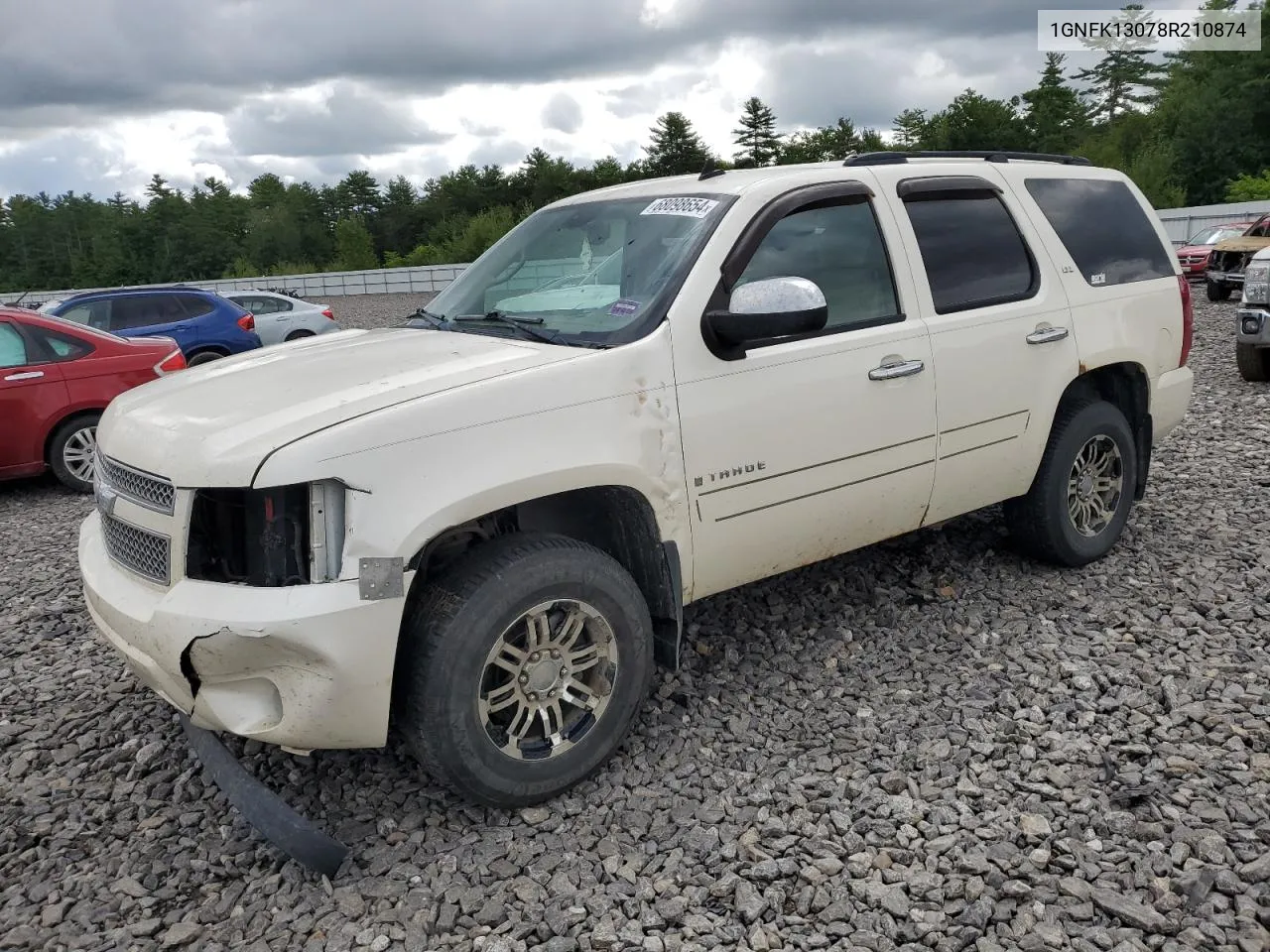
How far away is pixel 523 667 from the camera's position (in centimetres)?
320

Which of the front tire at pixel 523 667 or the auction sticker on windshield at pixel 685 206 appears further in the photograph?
the auction sticker on windshield at pixel 685 206

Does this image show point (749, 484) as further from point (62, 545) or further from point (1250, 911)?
point (62, 545)

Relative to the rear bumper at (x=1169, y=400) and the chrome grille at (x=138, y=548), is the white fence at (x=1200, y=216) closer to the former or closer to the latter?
the rear bumper at (x=1169, y=400)

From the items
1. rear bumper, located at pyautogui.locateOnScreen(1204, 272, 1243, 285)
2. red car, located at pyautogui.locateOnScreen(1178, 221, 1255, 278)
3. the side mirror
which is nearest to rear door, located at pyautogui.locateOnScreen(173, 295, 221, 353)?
the side mirror

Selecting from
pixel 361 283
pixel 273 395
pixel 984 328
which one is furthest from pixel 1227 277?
pixel 361 283

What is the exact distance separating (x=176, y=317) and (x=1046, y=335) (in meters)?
11.5

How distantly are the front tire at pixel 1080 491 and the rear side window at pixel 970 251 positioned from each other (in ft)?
2.43

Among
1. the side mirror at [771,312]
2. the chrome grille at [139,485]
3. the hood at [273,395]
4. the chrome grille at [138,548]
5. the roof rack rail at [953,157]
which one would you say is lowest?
the chrome grille at [138,548]

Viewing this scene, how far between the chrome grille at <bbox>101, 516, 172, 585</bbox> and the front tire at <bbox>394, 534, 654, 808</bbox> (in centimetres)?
73

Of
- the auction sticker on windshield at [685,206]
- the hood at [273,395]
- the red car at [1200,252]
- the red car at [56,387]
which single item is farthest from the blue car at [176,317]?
the red car at [1200,252]

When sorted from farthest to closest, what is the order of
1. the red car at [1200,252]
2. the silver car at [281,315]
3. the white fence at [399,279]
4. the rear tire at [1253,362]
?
the white fence at [399,279] < the red car at [1200,252] < the silver car at [281,315] < the rear tire at [1253,362]

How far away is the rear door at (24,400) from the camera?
7.84m

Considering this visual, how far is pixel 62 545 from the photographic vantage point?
664 centimetres

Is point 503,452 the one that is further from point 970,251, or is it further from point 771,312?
point 970,251
